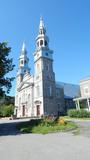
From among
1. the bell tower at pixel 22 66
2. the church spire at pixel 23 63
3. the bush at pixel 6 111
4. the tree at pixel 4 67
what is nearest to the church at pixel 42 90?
the bush at pixel 6 111

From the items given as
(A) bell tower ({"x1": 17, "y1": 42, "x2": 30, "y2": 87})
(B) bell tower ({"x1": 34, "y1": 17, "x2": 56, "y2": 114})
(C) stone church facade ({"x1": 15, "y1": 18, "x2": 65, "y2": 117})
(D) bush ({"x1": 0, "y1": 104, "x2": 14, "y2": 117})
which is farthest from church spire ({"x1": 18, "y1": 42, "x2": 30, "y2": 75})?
(D) bush ({"x1": 0, "y1": 104, "x2": 14, "y2": 117})

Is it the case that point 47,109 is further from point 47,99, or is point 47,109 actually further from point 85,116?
point 85,116

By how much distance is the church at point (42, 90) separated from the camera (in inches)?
1784

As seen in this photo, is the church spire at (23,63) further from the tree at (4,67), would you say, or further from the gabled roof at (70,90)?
the tree at (4,67)

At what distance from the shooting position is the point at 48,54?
50531 mm

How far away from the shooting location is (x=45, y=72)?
4706 cm

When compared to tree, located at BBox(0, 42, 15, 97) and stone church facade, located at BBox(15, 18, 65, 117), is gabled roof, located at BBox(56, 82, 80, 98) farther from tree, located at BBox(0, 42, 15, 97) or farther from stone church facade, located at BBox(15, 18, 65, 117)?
tree, located at BBox(0, 42, 15, 97)

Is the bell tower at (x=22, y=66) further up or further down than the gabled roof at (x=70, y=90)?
further up

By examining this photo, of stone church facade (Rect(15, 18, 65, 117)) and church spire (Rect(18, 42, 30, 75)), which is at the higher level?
church spire (Rect(18, 42, 30, 75))

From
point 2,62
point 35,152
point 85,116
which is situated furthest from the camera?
point 85,116

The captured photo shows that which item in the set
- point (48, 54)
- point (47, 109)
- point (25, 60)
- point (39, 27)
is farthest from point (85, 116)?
point (25, 60)

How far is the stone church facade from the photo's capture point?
1781 inches

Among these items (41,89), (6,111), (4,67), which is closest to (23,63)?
(6,111)

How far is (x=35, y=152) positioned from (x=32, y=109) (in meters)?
40.7
